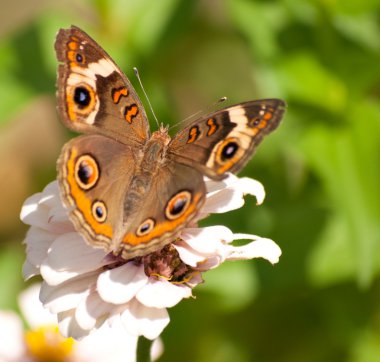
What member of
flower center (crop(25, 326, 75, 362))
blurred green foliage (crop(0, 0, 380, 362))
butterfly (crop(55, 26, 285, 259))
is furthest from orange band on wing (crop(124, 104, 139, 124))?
blurred green foliage (crop(0, 0, 380, 362))

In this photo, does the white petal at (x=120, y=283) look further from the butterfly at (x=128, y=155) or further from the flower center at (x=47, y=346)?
the flower center at (x=47, y=346)

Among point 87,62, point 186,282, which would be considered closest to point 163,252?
point 186,282

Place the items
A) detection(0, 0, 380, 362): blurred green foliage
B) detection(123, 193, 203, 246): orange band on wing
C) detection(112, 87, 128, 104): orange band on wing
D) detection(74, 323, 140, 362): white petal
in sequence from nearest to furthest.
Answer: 1. detection(123, 193, 203, 246): orange band on wing
2. detection(112, 87, 128, 104): orange band on wing
3. detection(74, 323, 140, 362): white petal
4. detection(0, 0, 380, 362): blurred green foliage

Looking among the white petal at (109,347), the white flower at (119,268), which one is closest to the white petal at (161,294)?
the white flower at (119,268)

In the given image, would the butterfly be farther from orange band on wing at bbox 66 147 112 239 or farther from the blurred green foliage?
the blurred green foliage

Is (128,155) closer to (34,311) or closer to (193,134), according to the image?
(193,134)

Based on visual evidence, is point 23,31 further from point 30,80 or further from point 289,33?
point 289,33
